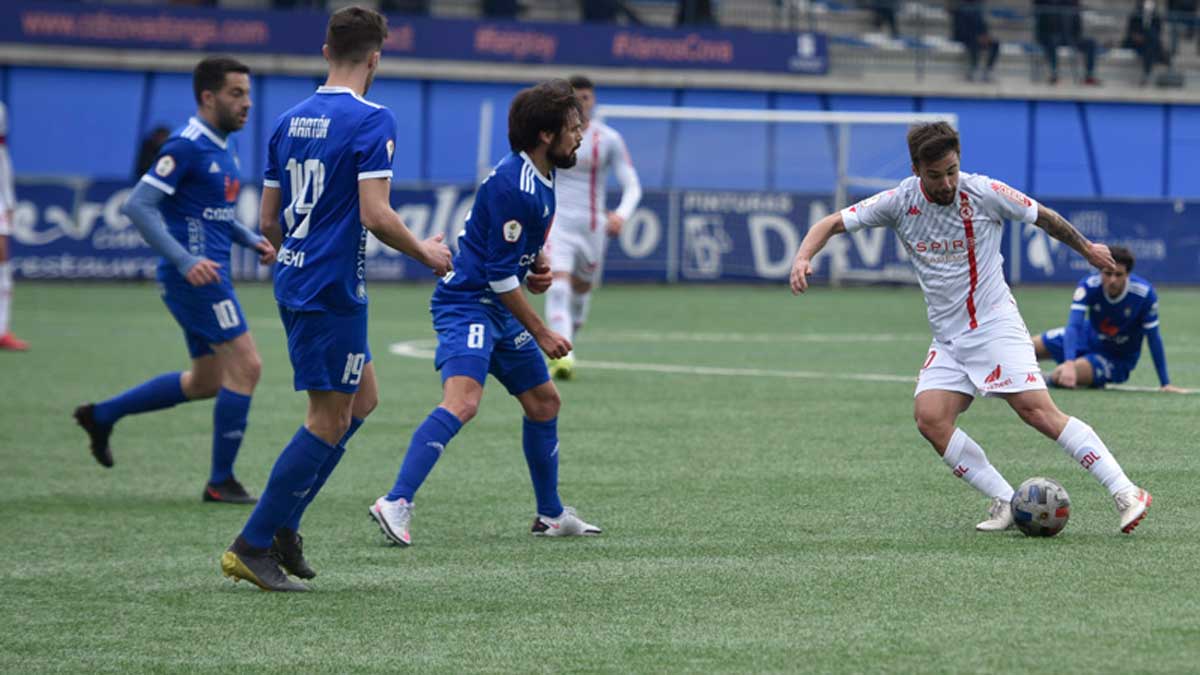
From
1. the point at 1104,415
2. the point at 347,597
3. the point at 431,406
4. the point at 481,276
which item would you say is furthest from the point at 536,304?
the point at 347,597

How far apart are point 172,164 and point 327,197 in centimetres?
290

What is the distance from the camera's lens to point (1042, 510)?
277 inches

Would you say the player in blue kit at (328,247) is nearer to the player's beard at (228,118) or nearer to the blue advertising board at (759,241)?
the player's beard at (228,118)

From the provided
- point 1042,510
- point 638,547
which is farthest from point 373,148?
point 1042,510

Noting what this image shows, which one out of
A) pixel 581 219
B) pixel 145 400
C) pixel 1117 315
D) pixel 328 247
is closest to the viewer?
pixel 328 247

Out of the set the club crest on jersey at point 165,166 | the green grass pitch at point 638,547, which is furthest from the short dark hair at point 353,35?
the club crest on jersey at point 165,166

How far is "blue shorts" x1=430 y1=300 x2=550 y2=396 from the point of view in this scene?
7.52m

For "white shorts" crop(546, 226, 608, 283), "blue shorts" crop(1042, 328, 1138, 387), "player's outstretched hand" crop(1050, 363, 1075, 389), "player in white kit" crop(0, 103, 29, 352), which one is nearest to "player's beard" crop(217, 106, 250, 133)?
"white shorts" crop(546, 226, 608, 283)

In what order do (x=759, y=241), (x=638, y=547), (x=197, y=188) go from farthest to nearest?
1. (x=759, y=241)
2. (x=197, y=188)
3. (x=638, y=547)

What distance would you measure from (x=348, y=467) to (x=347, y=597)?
3.82 m

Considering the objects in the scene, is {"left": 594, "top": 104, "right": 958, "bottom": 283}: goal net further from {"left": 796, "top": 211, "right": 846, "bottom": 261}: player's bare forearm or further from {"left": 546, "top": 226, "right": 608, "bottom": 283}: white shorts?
{"left": 796, "top": 211, "right": 846, "bottom": 261}: player's bare forearm

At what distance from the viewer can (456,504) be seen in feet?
28.2

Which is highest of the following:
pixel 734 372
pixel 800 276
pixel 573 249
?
pixel 800 276

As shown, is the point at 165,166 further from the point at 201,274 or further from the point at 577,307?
the point at 577,307
